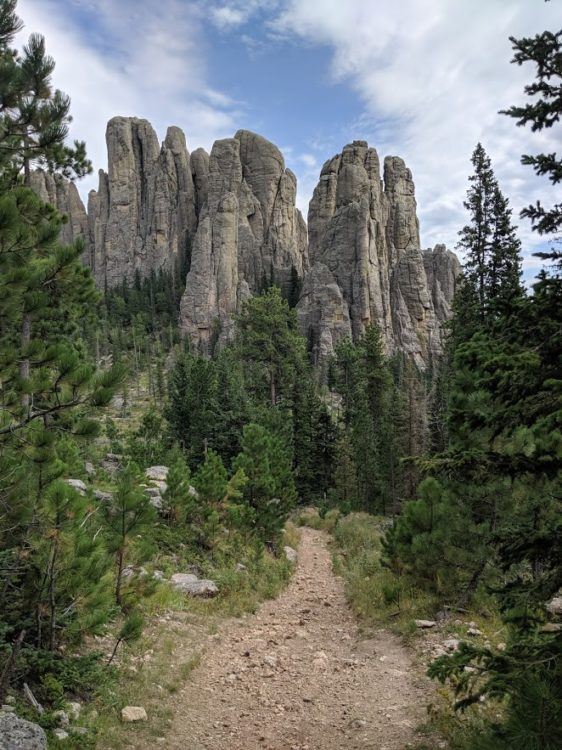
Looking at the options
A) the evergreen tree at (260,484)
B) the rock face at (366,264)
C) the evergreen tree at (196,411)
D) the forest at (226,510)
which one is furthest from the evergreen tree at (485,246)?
the rock face at (366,264)

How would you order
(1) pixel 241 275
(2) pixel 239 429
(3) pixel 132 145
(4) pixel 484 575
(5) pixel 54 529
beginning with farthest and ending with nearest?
(3) pixel 132 145 < (1) pixel 241 275 < (2) pixel 239 429 < (4) pixel 484 575 < (5) pixel 54 529

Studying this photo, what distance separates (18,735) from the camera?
3680 mm

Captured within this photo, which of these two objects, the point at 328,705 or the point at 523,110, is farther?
the point at 328,705

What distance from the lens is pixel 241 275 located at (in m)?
96.9

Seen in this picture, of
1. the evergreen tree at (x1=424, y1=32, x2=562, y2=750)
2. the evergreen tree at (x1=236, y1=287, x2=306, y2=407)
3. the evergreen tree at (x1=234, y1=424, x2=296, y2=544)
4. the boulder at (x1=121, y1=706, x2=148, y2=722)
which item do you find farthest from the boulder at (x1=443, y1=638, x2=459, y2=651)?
the evergreen tree at (x1=236, y1=287, x2=306, y2=407)

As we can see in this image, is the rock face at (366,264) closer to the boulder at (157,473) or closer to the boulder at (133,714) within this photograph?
the boulder at (157,473)

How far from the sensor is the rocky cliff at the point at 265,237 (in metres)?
84.9

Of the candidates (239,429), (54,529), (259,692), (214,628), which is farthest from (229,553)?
(239,429)

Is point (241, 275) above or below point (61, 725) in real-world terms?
above

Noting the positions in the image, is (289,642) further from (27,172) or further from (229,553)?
(27,172)

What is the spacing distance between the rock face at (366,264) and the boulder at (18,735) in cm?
7133

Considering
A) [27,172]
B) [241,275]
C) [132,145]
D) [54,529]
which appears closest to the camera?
[54,529]

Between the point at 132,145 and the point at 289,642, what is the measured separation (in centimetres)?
12397

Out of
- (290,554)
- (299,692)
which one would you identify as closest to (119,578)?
(299,692)
